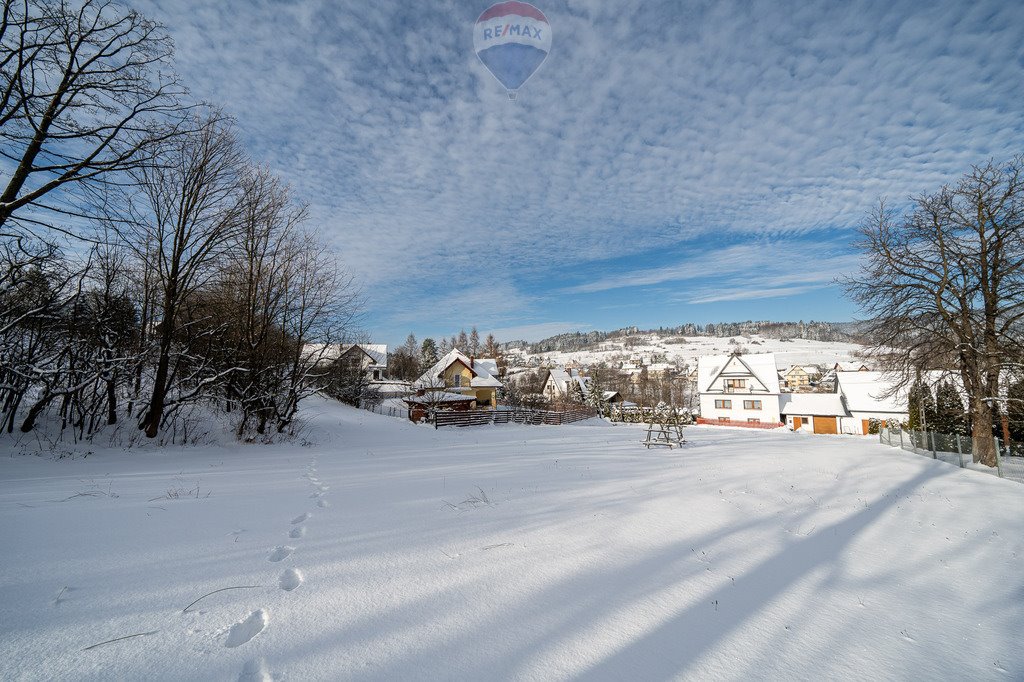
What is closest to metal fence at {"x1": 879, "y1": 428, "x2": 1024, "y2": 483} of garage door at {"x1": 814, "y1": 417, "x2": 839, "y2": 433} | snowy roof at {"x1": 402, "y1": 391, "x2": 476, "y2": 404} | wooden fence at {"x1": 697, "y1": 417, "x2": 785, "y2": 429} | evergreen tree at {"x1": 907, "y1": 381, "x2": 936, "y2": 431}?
evergreen tree at {"x1": 907, "y1": 381, "x2": 936, "y2": 431}

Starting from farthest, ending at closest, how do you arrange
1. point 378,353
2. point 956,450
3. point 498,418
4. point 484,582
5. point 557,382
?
point 557,382, point 378,353, point 498,418, point 956,450, point 484,582

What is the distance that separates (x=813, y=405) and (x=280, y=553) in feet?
175

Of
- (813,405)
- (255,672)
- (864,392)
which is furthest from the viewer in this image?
(813,405)

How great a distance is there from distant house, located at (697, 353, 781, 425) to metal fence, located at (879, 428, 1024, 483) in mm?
22997

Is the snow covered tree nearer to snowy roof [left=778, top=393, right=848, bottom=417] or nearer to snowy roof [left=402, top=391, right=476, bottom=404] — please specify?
snowy roof [left=778, top=393, right=848, bottom=417]

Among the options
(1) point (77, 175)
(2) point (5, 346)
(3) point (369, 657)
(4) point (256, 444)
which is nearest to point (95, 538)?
(3) point (369, 657)

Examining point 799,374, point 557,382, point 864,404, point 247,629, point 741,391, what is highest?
point 799,374

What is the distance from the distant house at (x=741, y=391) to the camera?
44906mm

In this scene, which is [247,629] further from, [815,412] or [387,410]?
[815,412]

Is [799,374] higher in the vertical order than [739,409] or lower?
higher

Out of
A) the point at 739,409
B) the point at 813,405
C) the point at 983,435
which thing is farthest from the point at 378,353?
the point at 983,435

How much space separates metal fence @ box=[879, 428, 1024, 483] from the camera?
14023mm

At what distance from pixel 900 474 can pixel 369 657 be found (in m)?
15.4

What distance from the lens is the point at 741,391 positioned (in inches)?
1829
